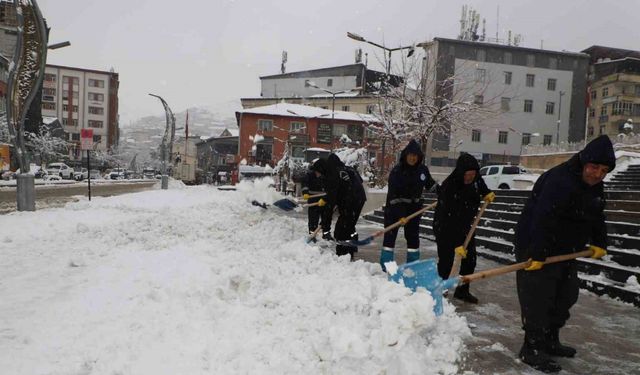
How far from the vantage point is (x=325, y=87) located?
64.0 m

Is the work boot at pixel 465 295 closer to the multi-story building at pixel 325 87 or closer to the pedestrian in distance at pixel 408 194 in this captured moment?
the pedestrian in distance at pixel 408 194

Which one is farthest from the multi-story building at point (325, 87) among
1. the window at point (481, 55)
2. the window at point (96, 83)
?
the window at point (96, 83)

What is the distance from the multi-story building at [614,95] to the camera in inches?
1928

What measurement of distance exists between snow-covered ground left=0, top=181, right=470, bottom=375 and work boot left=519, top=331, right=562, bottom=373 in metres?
A: 0.49

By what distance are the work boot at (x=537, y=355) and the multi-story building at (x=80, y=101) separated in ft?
294

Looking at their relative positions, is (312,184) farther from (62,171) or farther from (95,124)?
(95,124)

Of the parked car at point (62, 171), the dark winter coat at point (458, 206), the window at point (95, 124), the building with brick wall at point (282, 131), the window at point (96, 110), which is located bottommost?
the parked car at point (62, 171)

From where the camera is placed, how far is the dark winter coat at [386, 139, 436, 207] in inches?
237

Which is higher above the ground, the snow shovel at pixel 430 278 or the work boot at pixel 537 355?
the snow shovel at pixel 430 278

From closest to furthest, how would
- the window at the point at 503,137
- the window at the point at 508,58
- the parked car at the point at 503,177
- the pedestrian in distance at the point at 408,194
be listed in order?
the pedestrian in distance at the point at 408,194, the parked car at the point at 503,177, the window at the point at 503,137, the window at the point at 508,58

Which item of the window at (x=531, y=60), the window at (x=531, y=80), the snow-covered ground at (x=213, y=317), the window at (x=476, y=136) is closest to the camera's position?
the snow-covered ground at (x=213, y=317)

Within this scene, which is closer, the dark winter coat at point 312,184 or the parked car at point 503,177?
the dark winter coat at point 312,184

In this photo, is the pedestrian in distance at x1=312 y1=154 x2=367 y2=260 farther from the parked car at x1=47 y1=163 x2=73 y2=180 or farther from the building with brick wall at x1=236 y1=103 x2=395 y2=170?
the parked car at x1=47 y1=163 x2=73 y2=180

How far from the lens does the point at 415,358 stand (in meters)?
3.09
